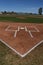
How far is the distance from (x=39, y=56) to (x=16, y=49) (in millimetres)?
2281

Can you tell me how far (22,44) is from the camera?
15.8 metres

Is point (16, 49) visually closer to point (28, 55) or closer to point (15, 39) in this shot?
point (28, 55)

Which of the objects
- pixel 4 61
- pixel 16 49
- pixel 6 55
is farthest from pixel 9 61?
pixel 16 49

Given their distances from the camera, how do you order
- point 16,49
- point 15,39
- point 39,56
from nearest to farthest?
Answer: point 39,56 → point 16,49 → point 15,39

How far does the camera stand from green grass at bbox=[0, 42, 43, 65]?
12052mm

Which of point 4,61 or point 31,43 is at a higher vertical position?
point 4,61

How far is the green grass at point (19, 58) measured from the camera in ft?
39.5

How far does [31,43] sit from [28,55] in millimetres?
3063

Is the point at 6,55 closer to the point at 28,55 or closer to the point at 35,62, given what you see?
the point at 28,55

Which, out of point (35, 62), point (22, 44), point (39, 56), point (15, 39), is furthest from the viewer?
point (15, 39)

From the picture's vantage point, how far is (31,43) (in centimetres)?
1619

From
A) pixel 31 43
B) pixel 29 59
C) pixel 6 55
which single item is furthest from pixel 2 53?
pixel 31 43

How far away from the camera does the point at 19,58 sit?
12.7 metres

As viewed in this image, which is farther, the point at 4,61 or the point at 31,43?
the point at 31,43
